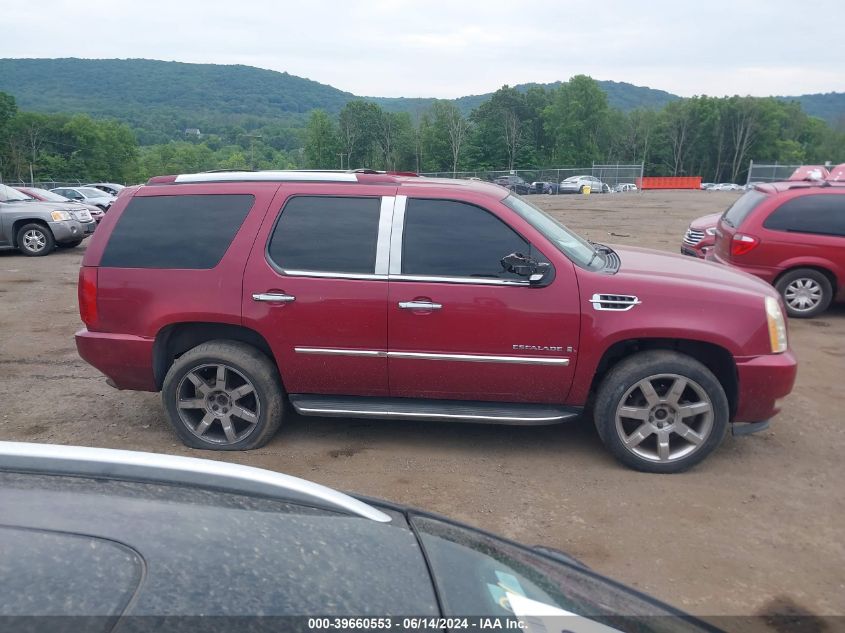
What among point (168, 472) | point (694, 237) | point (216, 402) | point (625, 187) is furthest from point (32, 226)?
point (625, 187)

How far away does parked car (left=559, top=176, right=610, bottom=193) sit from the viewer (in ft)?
156

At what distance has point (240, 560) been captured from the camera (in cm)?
139

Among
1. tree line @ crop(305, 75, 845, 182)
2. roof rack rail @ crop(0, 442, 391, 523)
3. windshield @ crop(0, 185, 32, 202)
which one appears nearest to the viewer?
roof rack rail @ crop(0, 442, 391, 523)

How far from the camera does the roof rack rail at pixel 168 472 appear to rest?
5.58 feet

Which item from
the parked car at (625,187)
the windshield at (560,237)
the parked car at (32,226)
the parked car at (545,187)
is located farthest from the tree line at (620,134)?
the windshield at (560,237)

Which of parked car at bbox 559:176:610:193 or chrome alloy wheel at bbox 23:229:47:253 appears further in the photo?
parked car at bbox 559:176:610:193

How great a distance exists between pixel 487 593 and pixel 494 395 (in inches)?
125

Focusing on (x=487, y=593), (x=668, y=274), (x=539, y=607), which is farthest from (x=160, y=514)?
(x=668, y=274)

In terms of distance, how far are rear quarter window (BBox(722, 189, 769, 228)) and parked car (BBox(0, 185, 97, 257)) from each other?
13.3 meters

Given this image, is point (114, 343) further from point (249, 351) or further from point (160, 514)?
point (160, 514)

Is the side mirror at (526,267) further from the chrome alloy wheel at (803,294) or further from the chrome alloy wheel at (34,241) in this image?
the chrome alloy wheel at (34,241)

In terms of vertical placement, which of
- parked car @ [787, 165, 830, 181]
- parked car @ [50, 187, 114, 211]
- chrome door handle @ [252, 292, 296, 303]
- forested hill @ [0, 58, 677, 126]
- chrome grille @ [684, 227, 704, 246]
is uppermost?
forested hill @ [0, 58, 677, 126]

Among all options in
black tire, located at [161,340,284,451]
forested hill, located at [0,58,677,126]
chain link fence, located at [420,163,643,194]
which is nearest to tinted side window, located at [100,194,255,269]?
black tire, located at [161,340,284,451]

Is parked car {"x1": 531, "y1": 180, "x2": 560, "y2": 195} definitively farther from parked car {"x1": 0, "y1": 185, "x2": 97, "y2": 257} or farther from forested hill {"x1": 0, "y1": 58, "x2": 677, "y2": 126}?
forested hill {"x1": 0, "y1": 58, "x2": 677, "y2": 126}
